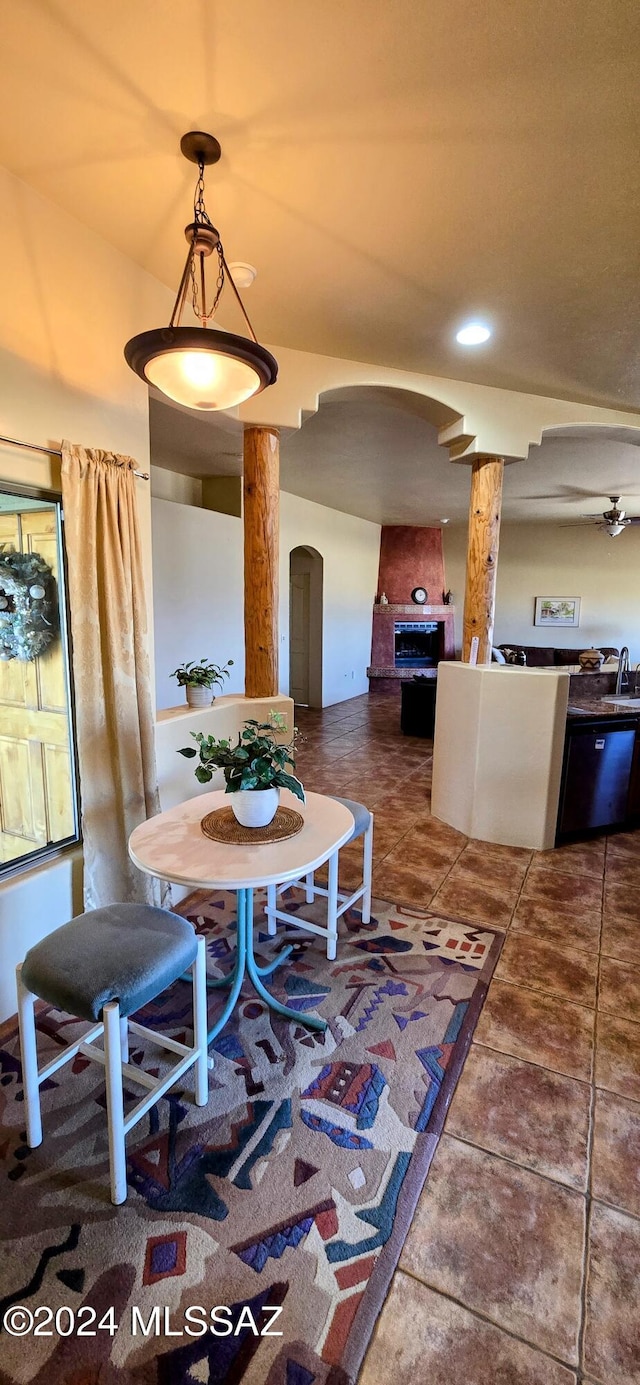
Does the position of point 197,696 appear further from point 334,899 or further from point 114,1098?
point 114,1098

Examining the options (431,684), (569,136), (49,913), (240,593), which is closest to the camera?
(569,136)

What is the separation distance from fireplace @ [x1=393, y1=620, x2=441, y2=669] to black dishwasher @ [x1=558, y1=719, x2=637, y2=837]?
237 inches

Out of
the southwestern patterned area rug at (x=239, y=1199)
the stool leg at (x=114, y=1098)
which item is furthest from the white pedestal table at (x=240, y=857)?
the stool leg at (x=114, y=1098)

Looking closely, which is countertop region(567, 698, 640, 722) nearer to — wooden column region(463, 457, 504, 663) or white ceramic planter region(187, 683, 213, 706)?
wooden column region(463, 457, 504, 663)

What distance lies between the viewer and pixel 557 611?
9.19 metres

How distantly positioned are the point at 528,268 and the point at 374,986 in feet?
9.65

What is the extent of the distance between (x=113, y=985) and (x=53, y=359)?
2.10 meters

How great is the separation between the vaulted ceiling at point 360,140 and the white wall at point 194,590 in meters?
2.53

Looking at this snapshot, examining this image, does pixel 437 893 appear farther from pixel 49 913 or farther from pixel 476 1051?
pixel 49 913

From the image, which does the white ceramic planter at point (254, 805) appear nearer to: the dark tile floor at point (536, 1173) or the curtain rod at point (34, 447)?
the dark tile floor at point (536, 1173)

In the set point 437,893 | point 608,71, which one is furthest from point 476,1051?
point 608,71

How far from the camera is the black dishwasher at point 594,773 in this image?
3367 millimetres

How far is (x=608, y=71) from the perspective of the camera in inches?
55.6

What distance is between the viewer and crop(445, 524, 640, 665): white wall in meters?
8.79
